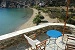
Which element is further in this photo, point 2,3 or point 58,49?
point 2,3

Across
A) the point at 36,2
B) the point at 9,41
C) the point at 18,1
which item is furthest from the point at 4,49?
the point at 18,1

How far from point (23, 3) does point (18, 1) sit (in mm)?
2107

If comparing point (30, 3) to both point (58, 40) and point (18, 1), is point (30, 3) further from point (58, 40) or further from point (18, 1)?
point (58, 40)

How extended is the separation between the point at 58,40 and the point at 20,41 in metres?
2.11

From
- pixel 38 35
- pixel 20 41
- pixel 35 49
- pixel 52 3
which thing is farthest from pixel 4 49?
pixel 52 3

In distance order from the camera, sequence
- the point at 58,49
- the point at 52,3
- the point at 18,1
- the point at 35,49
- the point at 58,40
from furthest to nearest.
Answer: the point at 18,1 → the point at 52,3 → the point at 58,40 → the point at 58,49 → the point at 35,49

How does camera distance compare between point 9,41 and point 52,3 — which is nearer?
point 9,41

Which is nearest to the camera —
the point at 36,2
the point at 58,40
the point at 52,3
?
the point at 58,40

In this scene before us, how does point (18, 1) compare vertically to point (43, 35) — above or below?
below

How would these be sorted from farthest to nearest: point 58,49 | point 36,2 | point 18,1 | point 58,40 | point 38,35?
point 18,1 < point 36,2 < point 38,35 < point 58,40 < point 58,49

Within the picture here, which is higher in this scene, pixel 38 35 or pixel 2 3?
pixel 38 35

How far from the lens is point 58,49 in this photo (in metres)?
7.48

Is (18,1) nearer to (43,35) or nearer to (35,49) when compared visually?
(43,35)

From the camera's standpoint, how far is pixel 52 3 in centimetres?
3678
